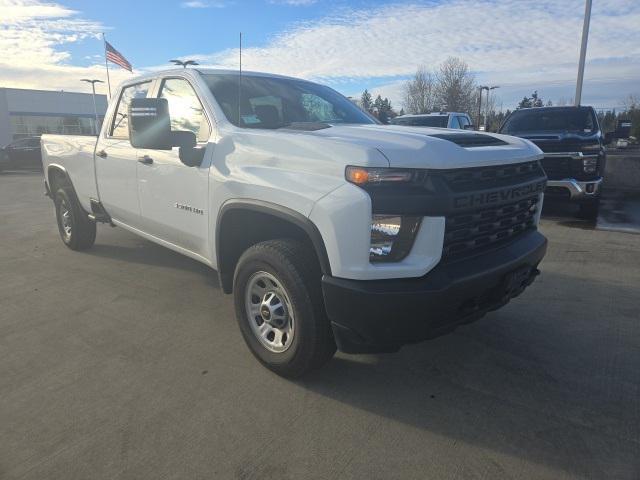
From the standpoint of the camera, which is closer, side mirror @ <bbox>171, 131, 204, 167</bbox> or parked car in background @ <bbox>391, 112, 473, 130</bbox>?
side mirror @ <bbox>171, 131, 204, 167</bbox>

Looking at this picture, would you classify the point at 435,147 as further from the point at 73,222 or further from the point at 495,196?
the point at 73,222

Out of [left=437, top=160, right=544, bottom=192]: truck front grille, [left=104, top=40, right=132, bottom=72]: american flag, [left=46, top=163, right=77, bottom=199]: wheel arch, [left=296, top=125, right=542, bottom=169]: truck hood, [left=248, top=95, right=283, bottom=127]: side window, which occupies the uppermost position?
[left=104, top=40, right=132, bottom=72]: american flag

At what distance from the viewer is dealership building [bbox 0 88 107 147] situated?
139 feet

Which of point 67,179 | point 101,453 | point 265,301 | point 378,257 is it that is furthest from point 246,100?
point 67,179

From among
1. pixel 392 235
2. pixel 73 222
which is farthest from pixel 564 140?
pixel 73 222

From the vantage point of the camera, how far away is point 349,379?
3094mm

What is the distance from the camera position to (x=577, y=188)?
7.82 meters

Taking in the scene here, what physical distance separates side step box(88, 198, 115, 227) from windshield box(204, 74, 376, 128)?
7.62 feet

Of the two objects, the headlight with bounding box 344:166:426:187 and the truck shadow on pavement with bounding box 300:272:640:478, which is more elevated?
the headlight with bounding box 344:166:426:187

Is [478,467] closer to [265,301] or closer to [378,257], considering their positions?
[378,257]

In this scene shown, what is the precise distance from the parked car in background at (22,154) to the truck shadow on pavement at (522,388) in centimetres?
2476

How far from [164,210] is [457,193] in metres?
2.49

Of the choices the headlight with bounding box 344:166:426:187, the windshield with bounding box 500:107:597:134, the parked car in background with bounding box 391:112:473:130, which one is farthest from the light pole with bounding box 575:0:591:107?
the headlight with bounding box 344:166:426:187

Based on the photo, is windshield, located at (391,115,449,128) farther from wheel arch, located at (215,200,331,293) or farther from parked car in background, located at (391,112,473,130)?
wheel arch, located at (215,200,331,293)
